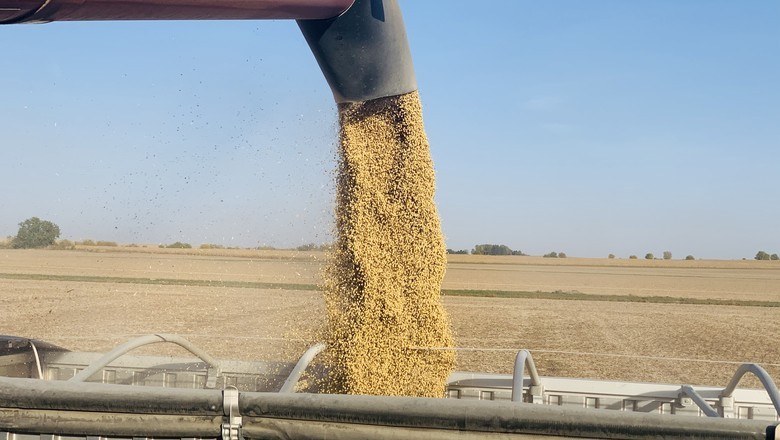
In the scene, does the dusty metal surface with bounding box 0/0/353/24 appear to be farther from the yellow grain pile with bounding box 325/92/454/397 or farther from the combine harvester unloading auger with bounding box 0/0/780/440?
the yellow grain pile with bounding box 325/92/454/397

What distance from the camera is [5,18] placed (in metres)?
2.70

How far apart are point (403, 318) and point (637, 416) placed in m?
2.83

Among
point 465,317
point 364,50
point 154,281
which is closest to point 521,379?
point 364,50

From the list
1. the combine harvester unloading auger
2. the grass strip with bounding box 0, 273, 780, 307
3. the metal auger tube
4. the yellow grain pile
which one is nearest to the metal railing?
the combine harvester unloading auger

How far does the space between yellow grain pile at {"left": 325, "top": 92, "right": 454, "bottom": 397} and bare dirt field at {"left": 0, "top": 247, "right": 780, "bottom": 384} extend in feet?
0.97

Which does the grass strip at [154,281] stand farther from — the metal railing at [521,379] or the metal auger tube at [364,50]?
the metal railing at [521,379]

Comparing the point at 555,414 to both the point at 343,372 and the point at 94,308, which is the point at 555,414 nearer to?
the point at 343,372

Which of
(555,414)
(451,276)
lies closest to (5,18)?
(555,414)

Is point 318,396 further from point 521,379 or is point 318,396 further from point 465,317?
point 465,317

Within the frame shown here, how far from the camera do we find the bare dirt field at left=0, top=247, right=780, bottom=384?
11914 millimetres

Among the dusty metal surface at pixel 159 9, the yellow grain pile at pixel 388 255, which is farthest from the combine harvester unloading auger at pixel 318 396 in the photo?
the yellow grain pile at pixel 388 255

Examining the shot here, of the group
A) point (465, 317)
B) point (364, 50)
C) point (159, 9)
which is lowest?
point (465, 317)

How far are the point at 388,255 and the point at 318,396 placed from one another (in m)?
2.74

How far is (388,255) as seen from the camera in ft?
15.0
